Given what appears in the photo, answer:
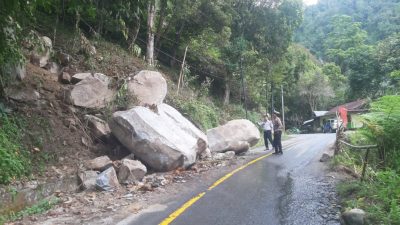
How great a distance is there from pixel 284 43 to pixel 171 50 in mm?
13357

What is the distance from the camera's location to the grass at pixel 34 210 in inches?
306

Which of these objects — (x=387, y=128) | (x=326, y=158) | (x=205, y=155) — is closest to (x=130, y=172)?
(x=205, y=155)

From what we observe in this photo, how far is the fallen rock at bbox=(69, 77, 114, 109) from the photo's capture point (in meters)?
13.4

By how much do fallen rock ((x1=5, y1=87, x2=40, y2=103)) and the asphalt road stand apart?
20.1ft

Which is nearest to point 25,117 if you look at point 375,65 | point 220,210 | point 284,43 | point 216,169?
point 216,169

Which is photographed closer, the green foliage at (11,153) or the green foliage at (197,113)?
the green foliage at (11,153)

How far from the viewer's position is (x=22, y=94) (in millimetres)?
11891

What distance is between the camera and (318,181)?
33.8 ft

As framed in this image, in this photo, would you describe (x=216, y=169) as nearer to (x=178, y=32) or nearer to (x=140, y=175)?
(x=140, y=175)

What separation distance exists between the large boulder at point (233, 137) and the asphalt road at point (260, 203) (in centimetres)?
519

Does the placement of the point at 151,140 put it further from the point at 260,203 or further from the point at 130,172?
the point at 260,203

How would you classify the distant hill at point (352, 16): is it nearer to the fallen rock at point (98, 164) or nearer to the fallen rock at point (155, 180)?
the fallen rock at point (155, 180)

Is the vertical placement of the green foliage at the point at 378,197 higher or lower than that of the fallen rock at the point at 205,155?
lower

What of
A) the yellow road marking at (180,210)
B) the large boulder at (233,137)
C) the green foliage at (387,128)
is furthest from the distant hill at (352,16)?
the yellow road marking at (180,210)
